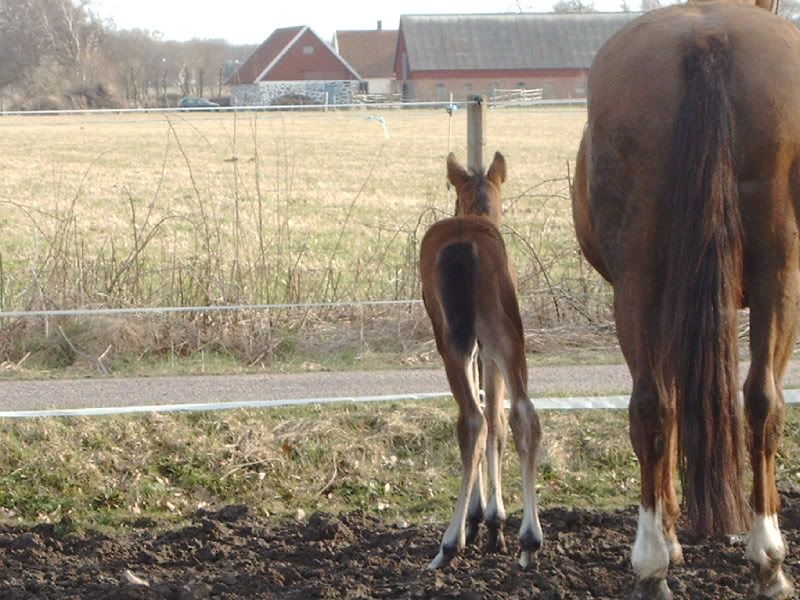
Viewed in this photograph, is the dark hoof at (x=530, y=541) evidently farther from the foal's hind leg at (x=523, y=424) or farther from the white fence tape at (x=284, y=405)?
the white fence tape at (x=284, y=405)

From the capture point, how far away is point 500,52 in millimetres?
50156

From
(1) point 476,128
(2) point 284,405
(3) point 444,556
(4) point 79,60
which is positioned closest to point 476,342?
(3) point 444,556

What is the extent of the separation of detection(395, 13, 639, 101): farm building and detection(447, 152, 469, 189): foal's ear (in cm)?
2700

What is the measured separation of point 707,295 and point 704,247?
171 mm

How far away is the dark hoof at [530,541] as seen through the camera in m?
4.88

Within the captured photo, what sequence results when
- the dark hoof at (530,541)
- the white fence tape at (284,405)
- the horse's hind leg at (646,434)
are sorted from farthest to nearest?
the white fence tape at (284,405), the dark hoof at (530,541), the horse's hind leg at (646,434)

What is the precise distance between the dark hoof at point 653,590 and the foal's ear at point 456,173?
2.29 metres

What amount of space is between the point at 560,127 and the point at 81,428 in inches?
1290

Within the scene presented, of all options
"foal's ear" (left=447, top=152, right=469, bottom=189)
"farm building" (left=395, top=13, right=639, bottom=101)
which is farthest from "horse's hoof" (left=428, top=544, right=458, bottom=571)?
"farm building" (left=395, top=13, right=639, bottom=101)

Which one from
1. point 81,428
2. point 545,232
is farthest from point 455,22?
point 81,428

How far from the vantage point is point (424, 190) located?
21203mm

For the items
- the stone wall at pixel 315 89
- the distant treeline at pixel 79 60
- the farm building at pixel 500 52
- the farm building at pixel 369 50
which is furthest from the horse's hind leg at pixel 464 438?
the farm building at pixel 369 50

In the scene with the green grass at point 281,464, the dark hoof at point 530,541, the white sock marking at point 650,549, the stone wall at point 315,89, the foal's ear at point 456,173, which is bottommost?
the green grass at point 281,464

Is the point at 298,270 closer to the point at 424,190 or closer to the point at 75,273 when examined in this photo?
the point at 75,273
